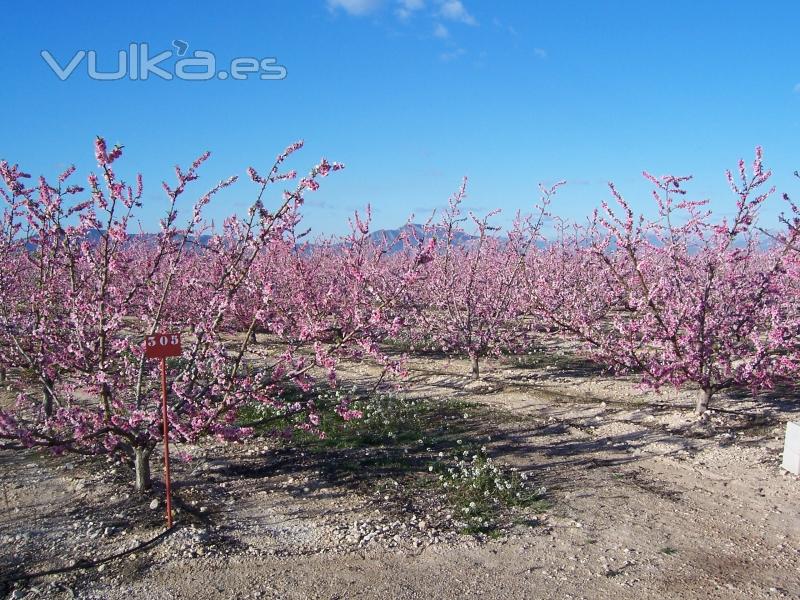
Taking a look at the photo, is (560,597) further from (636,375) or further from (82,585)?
(636,375)

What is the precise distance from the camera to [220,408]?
562cm

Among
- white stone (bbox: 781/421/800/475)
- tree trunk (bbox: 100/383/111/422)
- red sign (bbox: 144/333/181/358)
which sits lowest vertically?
white stone (bbox: 781/421/800/475)

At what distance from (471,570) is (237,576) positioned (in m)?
1.80

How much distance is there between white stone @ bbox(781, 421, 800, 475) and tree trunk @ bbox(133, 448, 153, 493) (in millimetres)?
7007

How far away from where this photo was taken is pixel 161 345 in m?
4.95

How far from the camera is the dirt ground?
4.37m

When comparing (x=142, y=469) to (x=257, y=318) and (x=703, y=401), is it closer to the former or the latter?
(x=257, y=318)

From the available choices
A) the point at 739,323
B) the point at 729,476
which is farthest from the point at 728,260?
the point at 729,476

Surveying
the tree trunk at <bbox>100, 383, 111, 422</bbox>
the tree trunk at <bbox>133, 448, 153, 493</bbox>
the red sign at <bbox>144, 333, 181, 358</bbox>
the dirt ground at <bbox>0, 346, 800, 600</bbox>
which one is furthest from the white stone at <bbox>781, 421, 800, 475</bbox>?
the tree trunk at <bbox>100, 383, 111, 422</bbox>

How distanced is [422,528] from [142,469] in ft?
9.57

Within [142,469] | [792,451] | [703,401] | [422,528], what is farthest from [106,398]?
[703,401]

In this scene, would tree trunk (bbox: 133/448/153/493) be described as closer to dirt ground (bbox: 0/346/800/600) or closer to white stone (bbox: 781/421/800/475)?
A: dirt ground (bbox: 0/346/800/600)

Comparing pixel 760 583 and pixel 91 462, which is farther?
pixel 91 462

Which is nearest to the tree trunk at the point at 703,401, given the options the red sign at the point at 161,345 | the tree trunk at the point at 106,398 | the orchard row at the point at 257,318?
the orchard row at the point at 257,318
